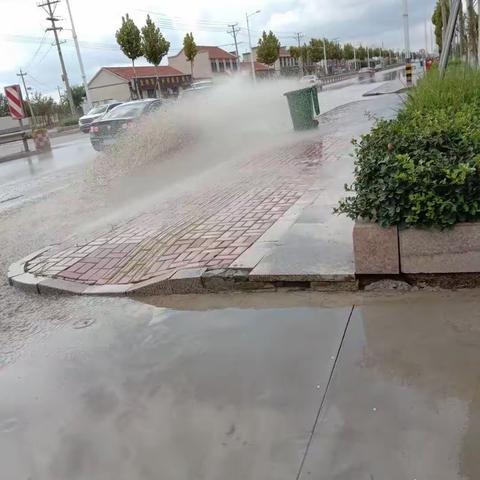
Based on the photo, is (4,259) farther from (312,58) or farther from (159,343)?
(312,58)

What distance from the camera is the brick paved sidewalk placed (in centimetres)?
523

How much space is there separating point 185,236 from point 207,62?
297 ft

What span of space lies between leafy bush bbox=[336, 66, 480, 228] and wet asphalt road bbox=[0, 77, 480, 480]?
2.02 feet

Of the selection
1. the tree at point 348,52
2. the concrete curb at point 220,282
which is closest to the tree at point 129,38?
the concrete curb at point 220,282

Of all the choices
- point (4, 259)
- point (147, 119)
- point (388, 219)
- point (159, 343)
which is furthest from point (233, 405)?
point (147, 119)

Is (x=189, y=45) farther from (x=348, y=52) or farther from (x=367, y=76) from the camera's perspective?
(x=348, y=52)

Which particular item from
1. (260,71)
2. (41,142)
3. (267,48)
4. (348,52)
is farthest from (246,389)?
(348,52)

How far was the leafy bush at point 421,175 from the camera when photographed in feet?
12.8

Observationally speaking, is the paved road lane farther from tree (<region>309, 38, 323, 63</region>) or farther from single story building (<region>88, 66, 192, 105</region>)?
tree (<region>309, 38, 323, 63</region>)

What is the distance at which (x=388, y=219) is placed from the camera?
4.08 metres

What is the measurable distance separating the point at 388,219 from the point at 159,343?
193 cm

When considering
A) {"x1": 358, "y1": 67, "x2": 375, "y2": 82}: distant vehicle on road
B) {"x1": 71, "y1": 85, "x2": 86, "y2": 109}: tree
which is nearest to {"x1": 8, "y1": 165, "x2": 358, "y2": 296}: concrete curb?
{"x1": 358, "y1": 67, "x2": 375, "y2": 82}: distant vehicle on road

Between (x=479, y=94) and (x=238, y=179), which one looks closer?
(x=479, y=94)

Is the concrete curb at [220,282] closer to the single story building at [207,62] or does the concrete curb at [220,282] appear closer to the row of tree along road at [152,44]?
the row of tree along road at [152,44]
